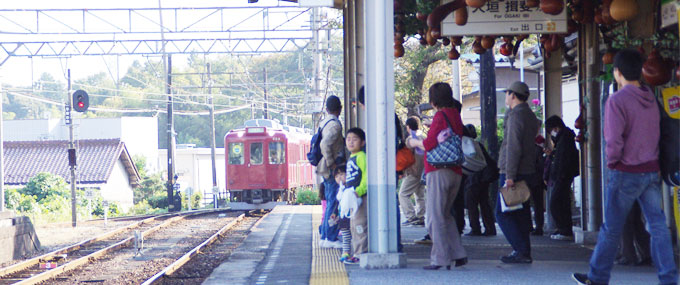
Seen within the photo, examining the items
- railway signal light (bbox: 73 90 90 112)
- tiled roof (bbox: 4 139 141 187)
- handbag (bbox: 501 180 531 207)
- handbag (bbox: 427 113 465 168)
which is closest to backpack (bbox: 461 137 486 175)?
handbag (bbox: 427 113 465 168)

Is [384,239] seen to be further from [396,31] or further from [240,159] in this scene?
[240,159]

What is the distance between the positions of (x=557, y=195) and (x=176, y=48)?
2040 cm

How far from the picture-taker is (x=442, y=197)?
7191 millimetres

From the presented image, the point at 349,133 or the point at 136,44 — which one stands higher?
the point at 136,44

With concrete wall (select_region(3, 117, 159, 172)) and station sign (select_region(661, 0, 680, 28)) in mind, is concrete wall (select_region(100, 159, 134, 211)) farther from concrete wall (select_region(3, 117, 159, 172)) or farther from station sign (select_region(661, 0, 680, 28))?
station sign (select_region(661, 0, 680, 28))

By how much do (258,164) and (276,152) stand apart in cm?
66

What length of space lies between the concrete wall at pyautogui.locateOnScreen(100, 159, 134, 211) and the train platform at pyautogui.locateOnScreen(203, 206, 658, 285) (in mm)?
36568

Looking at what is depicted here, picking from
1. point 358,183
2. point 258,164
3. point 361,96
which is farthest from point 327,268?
point 258,164

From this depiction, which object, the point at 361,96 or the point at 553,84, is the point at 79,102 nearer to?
the point at 553,84

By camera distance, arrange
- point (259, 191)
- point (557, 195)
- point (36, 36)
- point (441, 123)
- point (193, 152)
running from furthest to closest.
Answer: point (193, 152)
point (259, 191)
point (36, 36)
point (557, 195)
point (441, 123)

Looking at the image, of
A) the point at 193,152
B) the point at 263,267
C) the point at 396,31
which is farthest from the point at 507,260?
the point at 193,152

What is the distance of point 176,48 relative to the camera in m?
29.0

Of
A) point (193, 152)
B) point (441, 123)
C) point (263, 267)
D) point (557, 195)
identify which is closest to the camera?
point (441, 123)

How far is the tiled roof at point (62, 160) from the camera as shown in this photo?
4700 cm
